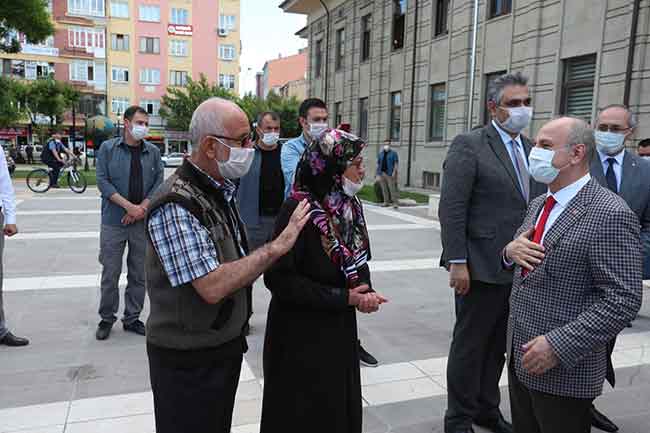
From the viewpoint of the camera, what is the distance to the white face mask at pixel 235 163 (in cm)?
210

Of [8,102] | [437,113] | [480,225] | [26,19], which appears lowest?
[480,225]

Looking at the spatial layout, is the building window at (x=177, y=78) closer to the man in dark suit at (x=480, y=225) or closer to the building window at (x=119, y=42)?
the building window at (x=119, y=42)

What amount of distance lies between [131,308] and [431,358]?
106 inches

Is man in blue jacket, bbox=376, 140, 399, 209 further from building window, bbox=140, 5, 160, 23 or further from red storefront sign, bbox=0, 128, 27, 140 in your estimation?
building window, bbox=140, 5, 160, 23

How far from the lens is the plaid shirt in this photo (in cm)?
191

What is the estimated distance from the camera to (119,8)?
5131cm

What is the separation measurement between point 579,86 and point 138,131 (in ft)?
38.0

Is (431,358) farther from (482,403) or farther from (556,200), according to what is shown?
(556,200)

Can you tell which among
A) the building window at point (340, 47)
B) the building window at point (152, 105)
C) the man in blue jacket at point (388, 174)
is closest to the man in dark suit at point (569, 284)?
the man in blue jacket at point (388, 174)

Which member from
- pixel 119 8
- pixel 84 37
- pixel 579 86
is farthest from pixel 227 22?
pixel 579 86

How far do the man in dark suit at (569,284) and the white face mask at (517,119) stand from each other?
88 centimetres

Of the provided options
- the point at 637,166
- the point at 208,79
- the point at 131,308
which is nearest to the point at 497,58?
the point at 637,166

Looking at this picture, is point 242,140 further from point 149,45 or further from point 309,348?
point 149,45

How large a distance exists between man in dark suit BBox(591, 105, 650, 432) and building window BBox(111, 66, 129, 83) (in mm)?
54153
